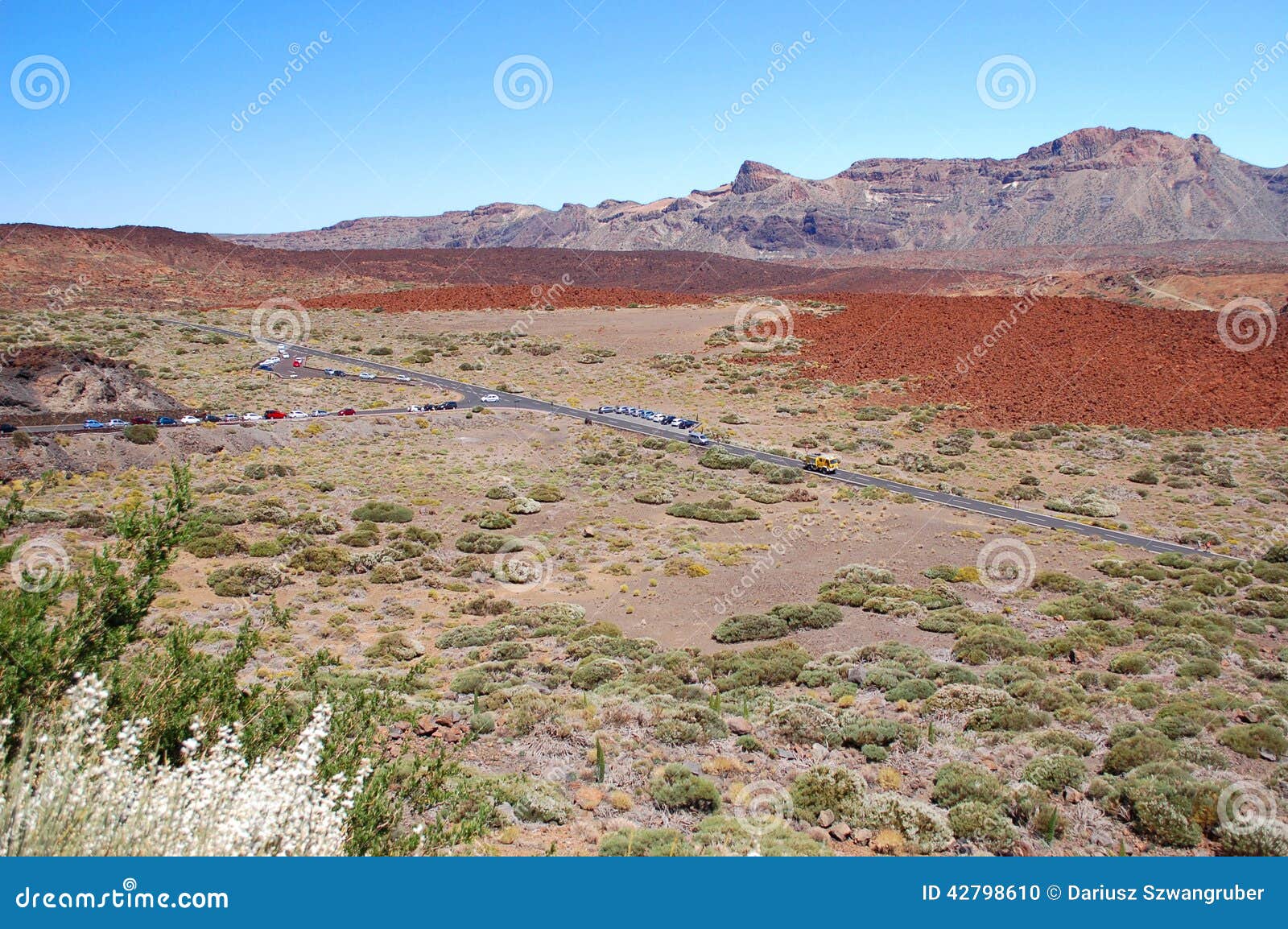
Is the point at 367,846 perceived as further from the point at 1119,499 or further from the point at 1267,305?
the point at 1267,305

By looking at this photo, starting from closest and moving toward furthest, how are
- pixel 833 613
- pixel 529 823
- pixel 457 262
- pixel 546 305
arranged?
pixel 529 823, pixel 833 613, pixel 546 305, pixel 457 262

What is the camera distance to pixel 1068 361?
66.1 metres

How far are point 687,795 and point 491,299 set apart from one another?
100209mm

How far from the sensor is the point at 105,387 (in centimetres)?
4262

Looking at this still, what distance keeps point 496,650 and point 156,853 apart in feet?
49.8

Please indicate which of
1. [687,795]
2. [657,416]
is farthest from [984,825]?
[657,416]

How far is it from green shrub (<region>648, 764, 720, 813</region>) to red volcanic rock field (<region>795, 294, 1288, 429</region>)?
164 ft

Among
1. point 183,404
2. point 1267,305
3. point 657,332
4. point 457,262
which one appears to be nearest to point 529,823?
point 183,404

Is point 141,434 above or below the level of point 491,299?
below

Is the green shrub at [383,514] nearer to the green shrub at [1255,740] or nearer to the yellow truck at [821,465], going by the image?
the yellow truck at [821,465]

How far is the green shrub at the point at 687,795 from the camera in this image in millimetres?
12180

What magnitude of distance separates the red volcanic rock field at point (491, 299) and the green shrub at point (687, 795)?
309 ft

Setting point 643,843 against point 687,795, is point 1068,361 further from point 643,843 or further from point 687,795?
point 643,843

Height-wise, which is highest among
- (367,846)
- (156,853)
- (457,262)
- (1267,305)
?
(457,262)
